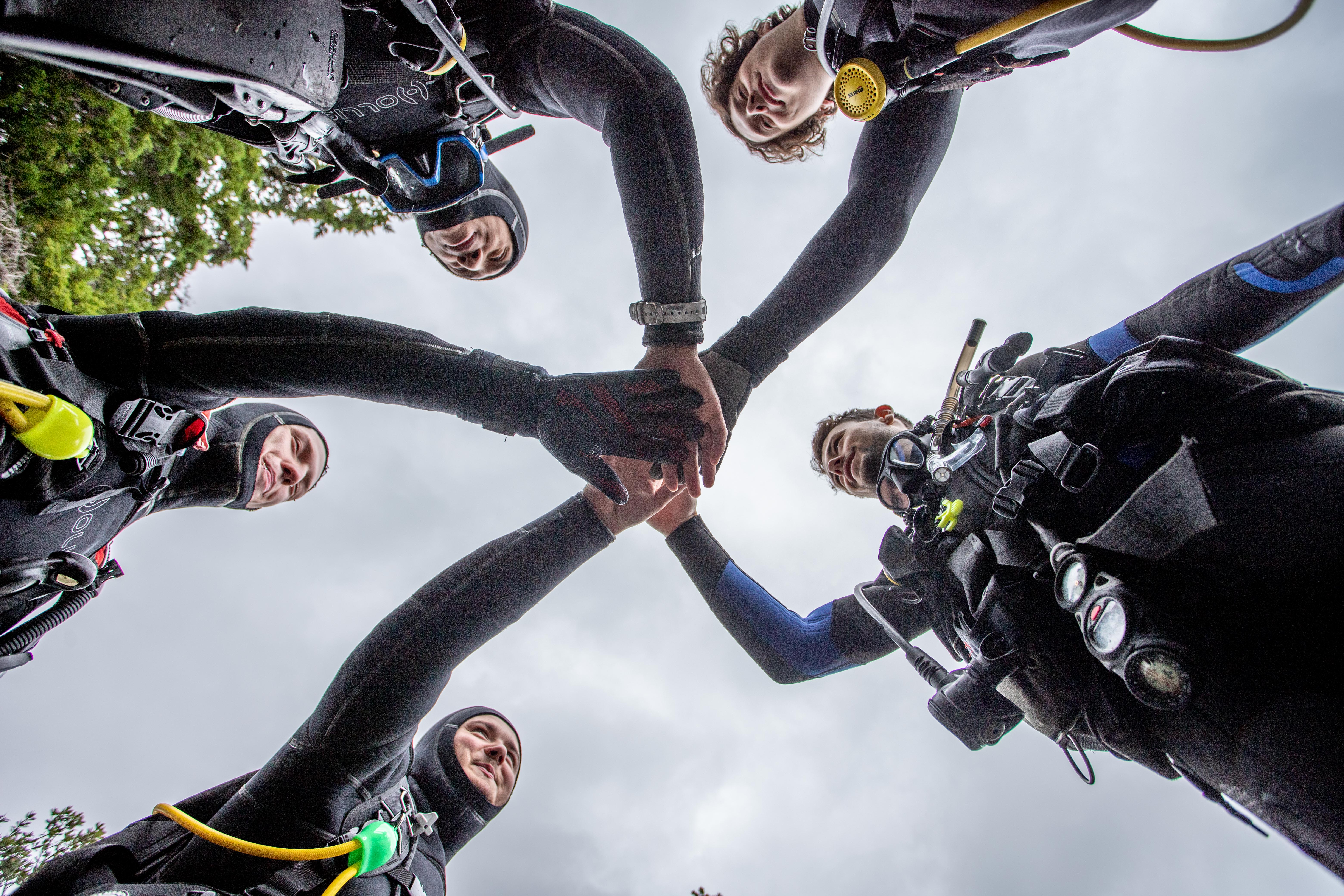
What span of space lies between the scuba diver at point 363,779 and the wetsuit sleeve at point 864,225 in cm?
81

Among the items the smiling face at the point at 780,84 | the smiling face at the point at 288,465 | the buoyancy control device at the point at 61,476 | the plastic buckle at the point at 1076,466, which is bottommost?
the plastic buckle at the point at 1076,466

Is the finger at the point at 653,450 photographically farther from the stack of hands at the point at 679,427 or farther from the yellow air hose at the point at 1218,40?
the yellow air hose at the point at 1218,40

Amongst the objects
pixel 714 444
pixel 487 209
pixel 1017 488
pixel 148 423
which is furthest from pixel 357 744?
pixel 487 209

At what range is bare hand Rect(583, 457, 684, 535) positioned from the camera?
7.73 ft

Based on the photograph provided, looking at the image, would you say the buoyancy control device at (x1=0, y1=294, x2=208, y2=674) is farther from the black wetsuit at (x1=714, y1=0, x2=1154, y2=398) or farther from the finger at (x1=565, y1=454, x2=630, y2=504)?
the black wetsuit at (x1=714, y1=0, x2=1154, y2=398)

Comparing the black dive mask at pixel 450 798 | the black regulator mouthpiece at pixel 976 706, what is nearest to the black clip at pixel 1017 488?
the black regulator mouthpiece at pixel 976 706

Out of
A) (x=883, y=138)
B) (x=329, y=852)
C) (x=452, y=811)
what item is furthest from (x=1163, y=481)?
(x=452, y=811)

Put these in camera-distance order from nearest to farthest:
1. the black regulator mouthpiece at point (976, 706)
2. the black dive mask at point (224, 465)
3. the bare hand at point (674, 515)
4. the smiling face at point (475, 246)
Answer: the black regulator mouthpiece at point (976, 706)
the black dive mask at point (224, 465)
the smiling face at point (475, 246)
the bare hand at point (674, 515)

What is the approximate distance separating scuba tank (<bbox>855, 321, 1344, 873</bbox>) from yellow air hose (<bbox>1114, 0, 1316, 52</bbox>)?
846 mm

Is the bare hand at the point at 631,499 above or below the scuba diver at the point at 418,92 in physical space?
below

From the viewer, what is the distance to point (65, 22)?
95 cm

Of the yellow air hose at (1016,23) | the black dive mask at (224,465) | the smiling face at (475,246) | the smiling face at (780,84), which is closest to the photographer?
the yellow air hose at (1016,23)

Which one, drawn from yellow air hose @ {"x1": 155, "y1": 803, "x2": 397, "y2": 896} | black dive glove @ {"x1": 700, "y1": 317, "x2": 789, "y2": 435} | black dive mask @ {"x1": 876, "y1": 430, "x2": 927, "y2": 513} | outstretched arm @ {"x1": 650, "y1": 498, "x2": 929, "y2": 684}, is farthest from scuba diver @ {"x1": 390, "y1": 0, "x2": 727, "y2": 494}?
yellow air hose @ {"x1": 155, "y1": 803, "x2": 397, "y2": 896}

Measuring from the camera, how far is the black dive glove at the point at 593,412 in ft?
5.53
